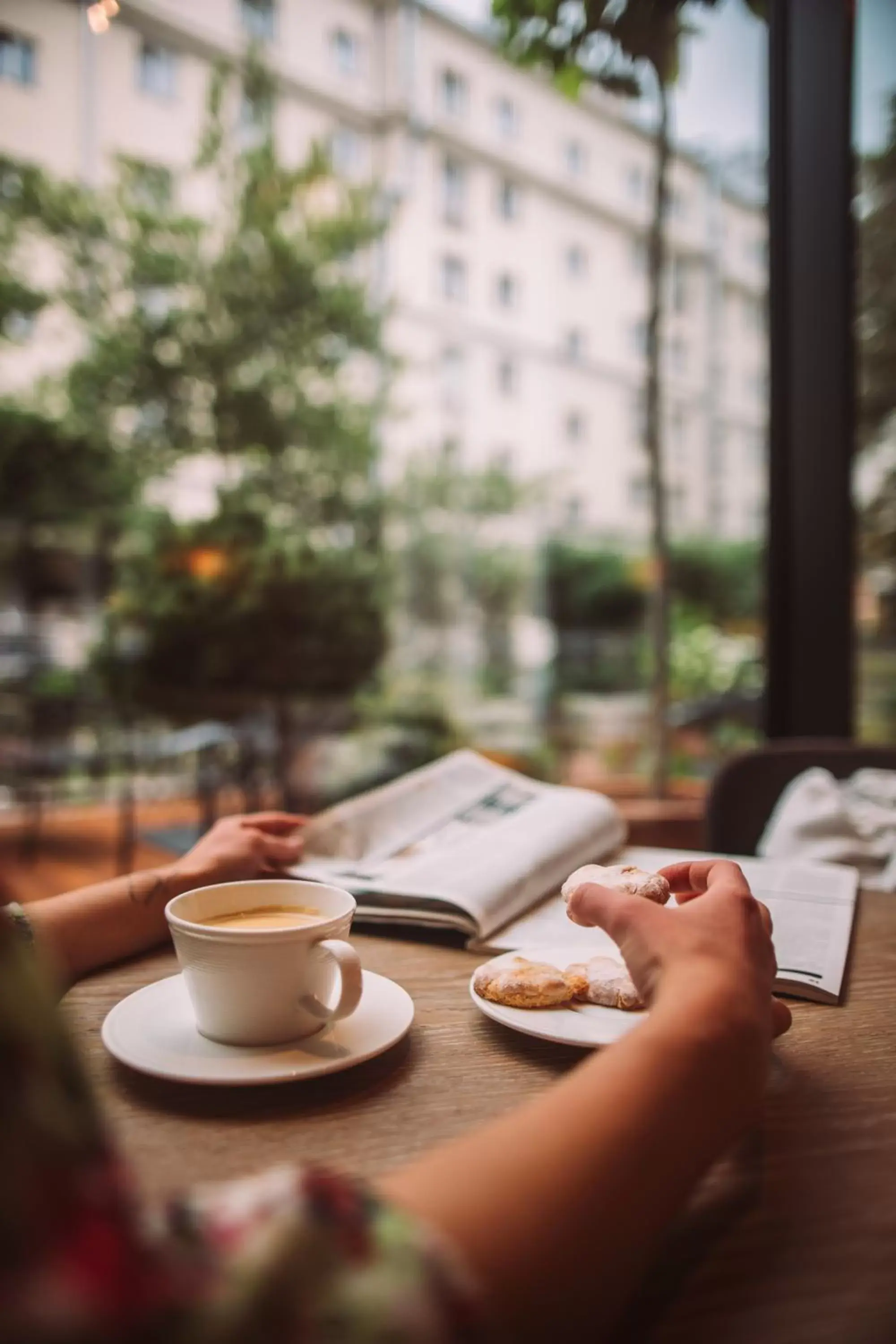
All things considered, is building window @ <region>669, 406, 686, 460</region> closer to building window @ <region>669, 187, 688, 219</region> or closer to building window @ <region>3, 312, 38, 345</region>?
building window @ <region>669, 187, 688, 219</region>

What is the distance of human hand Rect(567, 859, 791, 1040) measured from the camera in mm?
369

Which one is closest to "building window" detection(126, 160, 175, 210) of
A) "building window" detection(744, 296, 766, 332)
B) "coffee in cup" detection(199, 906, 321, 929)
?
"building window" detection(744, 296, 766, 332)

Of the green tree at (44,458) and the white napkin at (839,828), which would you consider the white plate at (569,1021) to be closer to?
the white napkin at (839,828)

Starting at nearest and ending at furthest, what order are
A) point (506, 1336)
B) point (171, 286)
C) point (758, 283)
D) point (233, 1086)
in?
point (506, 1336) → point (233, 1086) → point (758, 283) → point (171, 286)

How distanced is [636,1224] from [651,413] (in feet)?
8.91

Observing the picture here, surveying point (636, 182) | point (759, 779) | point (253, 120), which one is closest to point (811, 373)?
point (759, 779)

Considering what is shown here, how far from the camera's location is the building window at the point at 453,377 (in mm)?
4547

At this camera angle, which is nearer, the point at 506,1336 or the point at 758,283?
the point at 506,1336

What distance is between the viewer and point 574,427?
440 cm

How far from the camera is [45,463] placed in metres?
3.69

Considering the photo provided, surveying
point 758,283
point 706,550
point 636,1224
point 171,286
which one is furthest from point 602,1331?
point 171,286

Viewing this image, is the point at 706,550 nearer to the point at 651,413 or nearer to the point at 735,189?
the point at 651,413

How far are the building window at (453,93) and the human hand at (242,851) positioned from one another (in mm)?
4193

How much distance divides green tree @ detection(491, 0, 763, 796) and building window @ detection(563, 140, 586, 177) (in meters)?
1.42
